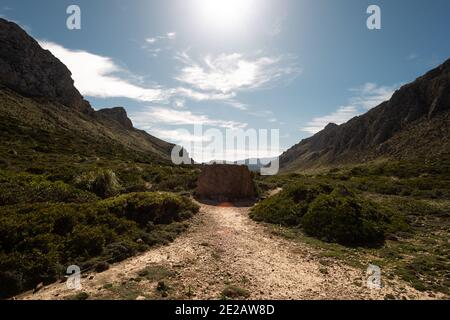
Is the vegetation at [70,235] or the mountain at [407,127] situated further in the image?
the mountain at [407,127]

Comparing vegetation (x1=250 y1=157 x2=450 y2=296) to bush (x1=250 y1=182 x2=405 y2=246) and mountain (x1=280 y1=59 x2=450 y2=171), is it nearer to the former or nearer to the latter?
bush (x1=250 y1=182 x2=405 y2=246)

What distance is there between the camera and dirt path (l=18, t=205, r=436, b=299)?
9.06m

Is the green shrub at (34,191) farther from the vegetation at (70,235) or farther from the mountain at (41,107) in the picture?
the mountain at (41,107)

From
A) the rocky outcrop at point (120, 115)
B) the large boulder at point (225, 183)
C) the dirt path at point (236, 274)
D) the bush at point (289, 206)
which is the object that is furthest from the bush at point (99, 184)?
the rocky outcrop at point (120, 115)

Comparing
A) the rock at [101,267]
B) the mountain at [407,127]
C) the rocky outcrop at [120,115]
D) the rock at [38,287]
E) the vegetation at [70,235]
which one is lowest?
the rock at [38,287]

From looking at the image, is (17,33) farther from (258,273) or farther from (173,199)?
(258,273)

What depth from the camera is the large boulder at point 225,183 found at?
26.2m

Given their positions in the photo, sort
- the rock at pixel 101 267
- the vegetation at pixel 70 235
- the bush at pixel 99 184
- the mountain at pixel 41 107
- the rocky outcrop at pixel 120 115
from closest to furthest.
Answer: the vegetation at pixel 70 235, the rock at pixel 101 267, the bush at pixel 99 184, the mountain at pixel 41 107, the rocky outcrop at pixel 120 115

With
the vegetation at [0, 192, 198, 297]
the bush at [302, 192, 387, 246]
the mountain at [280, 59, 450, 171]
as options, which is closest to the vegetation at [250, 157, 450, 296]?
the bush at [302, 192, 387, 246]

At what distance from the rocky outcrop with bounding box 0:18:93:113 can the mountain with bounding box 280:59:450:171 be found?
10577 cm

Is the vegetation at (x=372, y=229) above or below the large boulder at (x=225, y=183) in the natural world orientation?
below

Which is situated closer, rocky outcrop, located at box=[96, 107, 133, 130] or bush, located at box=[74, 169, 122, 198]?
bush, located at box=[74, 169, 122, 198]

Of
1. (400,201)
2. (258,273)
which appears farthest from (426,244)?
(400,201)

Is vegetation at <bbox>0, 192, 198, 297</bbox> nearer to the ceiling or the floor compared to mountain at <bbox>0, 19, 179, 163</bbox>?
nearer to the floor
